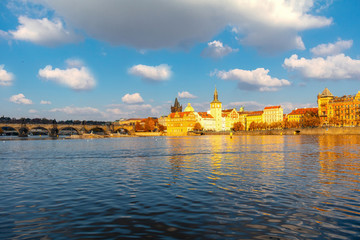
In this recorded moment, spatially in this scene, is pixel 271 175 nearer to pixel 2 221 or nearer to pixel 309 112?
pixel 2 221

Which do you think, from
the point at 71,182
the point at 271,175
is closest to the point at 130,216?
the point at 71,182

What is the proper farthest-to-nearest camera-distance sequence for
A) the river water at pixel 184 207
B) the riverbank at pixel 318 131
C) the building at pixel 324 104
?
the building at pixel 324 104 < the riverbank at pixel 318 131 < the river water at pixel 184 207

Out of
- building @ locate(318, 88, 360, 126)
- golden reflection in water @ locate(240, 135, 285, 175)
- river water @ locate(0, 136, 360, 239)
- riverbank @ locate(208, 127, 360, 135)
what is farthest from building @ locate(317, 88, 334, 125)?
river water @ locate(0, 136, 360, 239)

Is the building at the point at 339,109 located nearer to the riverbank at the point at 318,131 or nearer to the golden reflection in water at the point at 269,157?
the riverbank at the point at 318,131

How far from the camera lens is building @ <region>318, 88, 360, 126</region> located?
157125 millimetres

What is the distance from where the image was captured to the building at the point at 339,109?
15712 cm

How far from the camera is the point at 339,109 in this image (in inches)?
6531

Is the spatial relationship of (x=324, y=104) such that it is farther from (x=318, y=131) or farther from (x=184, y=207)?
(x=184, y=207)

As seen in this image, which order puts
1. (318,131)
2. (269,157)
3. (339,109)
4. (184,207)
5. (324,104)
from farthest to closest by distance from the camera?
(324,104), (339,109), (318,131), (269,157), (184,207)

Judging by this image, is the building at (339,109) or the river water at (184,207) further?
the building at (339,109)

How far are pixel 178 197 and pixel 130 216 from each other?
3640 millimetres

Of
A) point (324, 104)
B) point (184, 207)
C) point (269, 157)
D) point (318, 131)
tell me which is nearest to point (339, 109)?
point (324, 104)

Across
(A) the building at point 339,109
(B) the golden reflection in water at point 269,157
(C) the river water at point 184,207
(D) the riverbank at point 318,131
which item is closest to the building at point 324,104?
(A) the building at point 339,109

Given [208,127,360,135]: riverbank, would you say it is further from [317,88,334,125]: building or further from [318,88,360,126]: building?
[317,88,334,125]: building
